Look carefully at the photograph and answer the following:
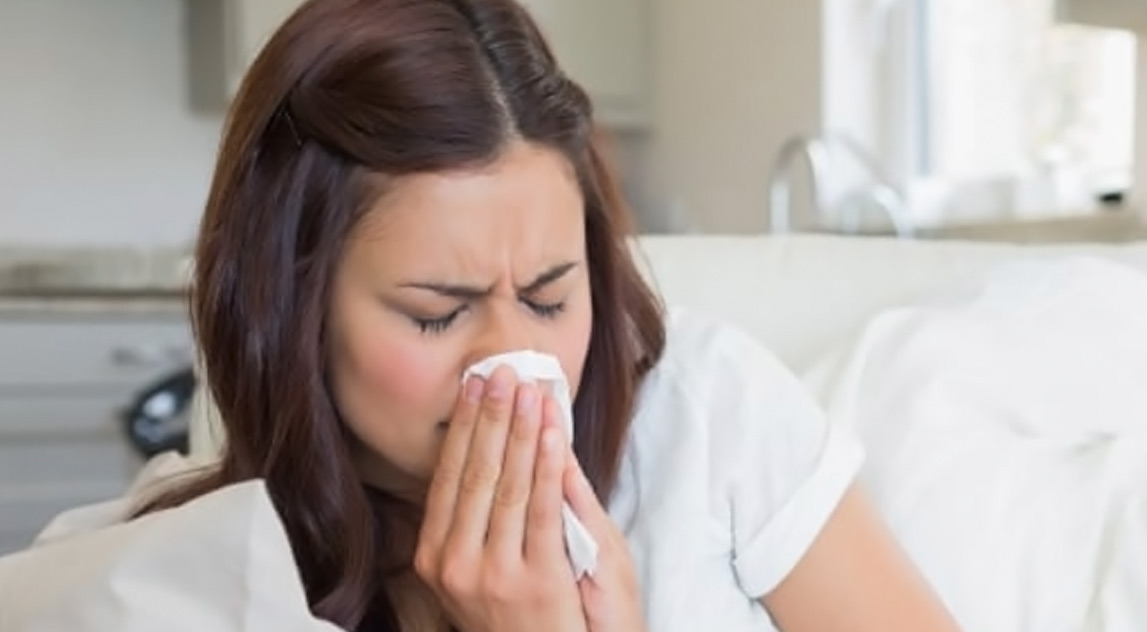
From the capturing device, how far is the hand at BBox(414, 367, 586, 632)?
87cm

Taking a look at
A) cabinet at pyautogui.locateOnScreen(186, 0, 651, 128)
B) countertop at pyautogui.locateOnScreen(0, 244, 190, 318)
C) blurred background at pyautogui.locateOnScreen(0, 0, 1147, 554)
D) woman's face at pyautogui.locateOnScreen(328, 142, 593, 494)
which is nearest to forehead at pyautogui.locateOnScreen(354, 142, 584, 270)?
woman's face at pyautogui.locateOnScreen(328, 142, 593, 494)

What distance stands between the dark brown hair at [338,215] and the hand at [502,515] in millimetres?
109

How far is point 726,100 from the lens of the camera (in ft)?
10.0

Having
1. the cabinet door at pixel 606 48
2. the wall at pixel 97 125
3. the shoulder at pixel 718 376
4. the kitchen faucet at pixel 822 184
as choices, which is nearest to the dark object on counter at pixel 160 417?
the shoulder at pixel 718 376

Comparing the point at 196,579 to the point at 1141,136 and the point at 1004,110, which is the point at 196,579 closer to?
the point at 1141,136

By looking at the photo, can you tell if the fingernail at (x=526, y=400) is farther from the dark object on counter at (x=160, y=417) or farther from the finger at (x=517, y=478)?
the dark object on counter at (x=160, y=417)

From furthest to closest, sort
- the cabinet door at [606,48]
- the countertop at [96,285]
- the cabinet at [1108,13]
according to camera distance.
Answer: the cabinet door at [606,48] → the countertop at [96,285] → the cabinet at [1108,13]

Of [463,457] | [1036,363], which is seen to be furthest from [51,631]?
[1036,363]

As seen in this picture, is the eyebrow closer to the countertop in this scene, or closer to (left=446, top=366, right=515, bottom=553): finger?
(left=446, top=366, right=515, bottom=553): finger

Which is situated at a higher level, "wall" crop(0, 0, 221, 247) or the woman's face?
the woman's face

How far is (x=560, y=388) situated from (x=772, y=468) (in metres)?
0.17

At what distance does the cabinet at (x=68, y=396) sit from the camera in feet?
9.02

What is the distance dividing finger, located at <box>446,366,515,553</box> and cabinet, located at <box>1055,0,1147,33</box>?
1235 millimetres

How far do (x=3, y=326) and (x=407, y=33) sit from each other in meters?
1.99
